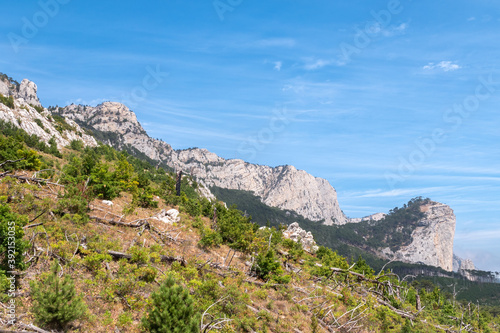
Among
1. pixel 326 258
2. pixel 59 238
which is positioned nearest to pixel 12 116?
pixel 59 238

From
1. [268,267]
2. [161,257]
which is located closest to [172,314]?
[161,257]

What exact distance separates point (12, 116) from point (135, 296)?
3900 cm

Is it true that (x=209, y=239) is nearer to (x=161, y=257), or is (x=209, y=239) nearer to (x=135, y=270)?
(x=161, y=257)

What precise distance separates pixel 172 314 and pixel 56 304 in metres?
2.78

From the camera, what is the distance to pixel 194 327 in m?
7.71

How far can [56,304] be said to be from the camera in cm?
707

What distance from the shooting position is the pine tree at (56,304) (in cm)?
704

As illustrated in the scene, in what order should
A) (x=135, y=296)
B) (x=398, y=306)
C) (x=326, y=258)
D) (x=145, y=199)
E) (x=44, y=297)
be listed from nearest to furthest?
1. (x=44, y=297)
2. (x=135, y=296)
3. (x=398, y=306)
4. (x=145, y=199)
5. (x=326, y=258)

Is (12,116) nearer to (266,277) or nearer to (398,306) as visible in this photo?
(266,277)

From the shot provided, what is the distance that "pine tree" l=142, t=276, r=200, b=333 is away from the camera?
7520mm

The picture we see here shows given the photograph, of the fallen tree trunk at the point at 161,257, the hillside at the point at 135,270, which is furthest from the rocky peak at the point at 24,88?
the fallen tree trunk at the point at 161,257

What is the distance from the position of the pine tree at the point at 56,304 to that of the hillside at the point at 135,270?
0.03 meters

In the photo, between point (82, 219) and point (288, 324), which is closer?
point (288, 324)

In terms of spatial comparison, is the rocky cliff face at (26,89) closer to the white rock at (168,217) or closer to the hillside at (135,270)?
the hillside at (135,270)
